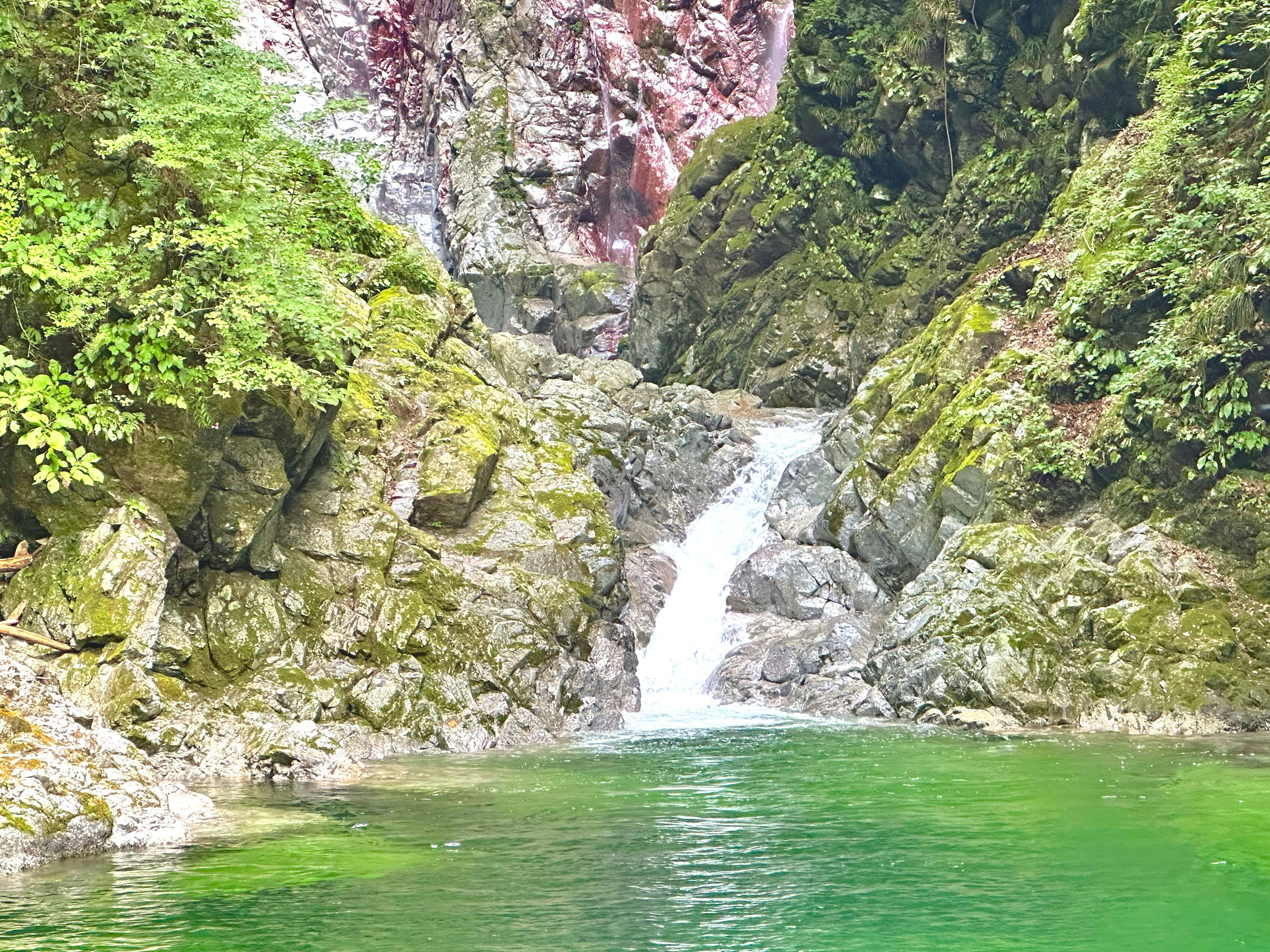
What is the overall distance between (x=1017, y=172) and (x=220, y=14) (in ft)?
80.9

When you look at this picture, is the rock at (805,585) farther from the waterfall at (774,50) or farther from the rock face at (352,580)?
the waterfall at (774,50)

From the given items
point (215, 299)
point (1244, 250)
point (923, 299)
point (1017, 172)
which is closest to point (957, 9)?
point (1017, 172)

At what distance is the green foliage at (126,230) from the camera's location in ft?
46.9

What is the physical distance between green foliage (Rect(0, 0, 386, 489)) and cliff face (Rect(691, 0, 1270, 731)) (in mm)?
12736

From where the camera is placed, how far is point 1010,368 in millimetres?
25547

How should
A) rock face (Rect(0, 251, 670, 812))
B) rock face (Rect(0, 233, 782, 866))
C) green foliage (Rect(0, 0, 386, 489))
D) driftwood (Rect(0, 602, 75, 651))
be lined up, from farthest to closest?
rock face (Rect(0, 251, 670, 812)) → green foliage (Rect(0, 0, 386, 489)) → rock face (Rect(0, 233, 782, 866)) → driftwood (Rect(0, 602, 75, 651))

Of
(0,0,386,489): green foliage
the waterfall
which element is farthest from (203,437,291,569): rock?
the waterfall

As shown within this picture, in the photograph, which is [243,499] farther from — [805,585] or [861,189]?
[861,189]

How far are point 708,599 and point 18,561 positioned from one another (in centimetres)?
1810

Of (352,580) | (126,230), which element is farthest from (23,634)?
(352,580)

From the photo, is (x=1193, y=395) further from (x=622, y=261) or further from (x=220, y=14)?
(x=622, y=261)

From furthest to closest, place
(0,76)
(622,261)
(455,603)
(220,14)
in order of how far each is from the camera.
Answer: (622,261) < (455,603) < (220,14) < (0,76)

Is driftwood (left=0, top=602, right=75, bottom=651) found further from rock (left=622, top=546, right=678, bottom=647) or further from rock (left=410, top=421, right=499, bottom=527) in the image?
rock (left=622, top=546, right=678, bottom=647)

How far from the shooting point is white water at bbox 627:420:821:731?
22672 mm
